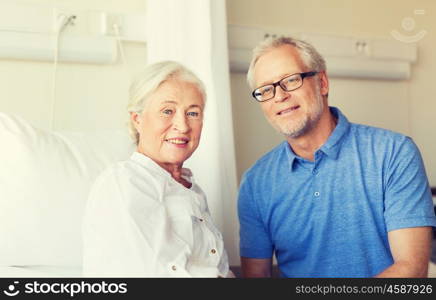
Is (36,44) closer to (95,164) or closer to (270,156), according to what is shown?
(95,164)

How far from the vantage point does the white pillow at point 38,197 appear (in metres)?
0.93

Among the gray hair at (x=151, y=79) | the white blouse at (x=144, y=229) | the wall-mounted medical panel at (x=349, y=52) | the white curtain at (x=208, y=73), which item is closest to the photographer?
the white blouse at (x=144, y=229)

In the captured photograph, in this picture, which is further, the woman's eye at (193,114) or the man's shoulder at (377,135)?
the man's shoulder at (377,135)

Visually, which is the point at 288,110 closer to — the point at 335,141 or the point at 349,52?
the point at 335,141

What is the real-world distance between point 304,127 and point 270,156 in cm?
16

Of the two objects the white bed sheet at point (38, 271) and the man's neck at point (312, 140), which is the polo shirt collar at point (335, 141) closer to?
the man's neck at point (312, 140)

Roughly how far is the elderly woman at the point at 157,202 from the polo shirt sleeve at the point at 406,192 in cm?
44

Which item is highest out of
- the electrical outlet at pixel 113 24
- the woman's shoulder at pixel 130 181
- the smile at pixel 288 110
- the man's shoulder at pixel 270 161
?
the electrical outlet at pixel 113 24

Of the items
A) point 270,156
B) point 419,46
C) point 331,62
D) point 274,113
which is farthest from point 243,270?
point 419,46

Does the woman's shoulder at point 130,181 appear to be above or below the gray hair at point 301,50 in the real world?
below

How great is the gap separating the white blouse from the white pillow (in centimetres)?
22

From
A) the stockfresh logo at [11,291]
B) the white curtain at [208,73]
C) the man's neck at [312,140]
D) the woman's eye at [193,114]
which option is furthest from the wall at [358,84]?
the stockfresh logo at [11,291]

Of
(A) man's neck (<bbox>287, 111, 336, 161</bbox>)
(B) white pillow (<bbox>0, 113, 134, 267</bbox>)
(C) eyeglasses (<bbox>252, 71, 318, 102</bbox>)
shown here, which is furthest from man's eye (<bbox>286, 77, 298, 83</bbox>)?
(B) white pillow (<bbox>0, 113, 134, 267</bbox>)

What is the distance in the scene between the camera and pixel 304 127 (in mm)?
1167
